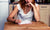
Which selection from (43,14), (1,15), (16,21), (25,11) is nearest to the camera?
(16,21)

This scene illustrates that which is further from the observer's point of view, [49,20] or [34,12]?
[49,20]

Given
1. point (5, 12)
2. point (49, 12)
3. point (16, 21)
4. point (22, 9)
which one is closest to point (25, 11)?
point (22, 9)

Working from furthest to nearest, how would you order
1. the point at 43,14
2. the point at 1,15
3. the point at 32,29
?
the point at 43,14
the point at 1,15
the point at 32,29

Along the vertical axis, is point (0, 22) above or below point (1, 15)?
below

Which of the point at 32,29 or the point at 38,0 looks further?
the point at 38,0

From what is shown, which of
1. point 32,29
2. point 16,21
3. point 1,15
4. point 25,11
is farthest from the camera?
point 1,15

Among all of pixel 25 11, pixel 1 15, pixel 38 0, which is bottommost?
pixel 1 15

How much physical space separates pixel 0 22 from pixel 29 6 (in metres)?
1.12

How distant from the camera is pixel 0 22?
9.04 feet

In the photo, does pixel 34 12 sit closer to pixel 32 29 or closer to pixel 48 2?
pixel 32 29

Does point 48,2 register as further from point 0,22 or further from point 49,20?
point 0,22

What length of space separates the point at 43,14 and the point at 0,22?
1.18m

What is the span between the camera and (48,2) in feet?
9.67

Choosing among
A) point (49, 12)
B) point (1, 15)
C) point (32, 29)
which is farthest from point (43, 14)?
point (32, 29)
